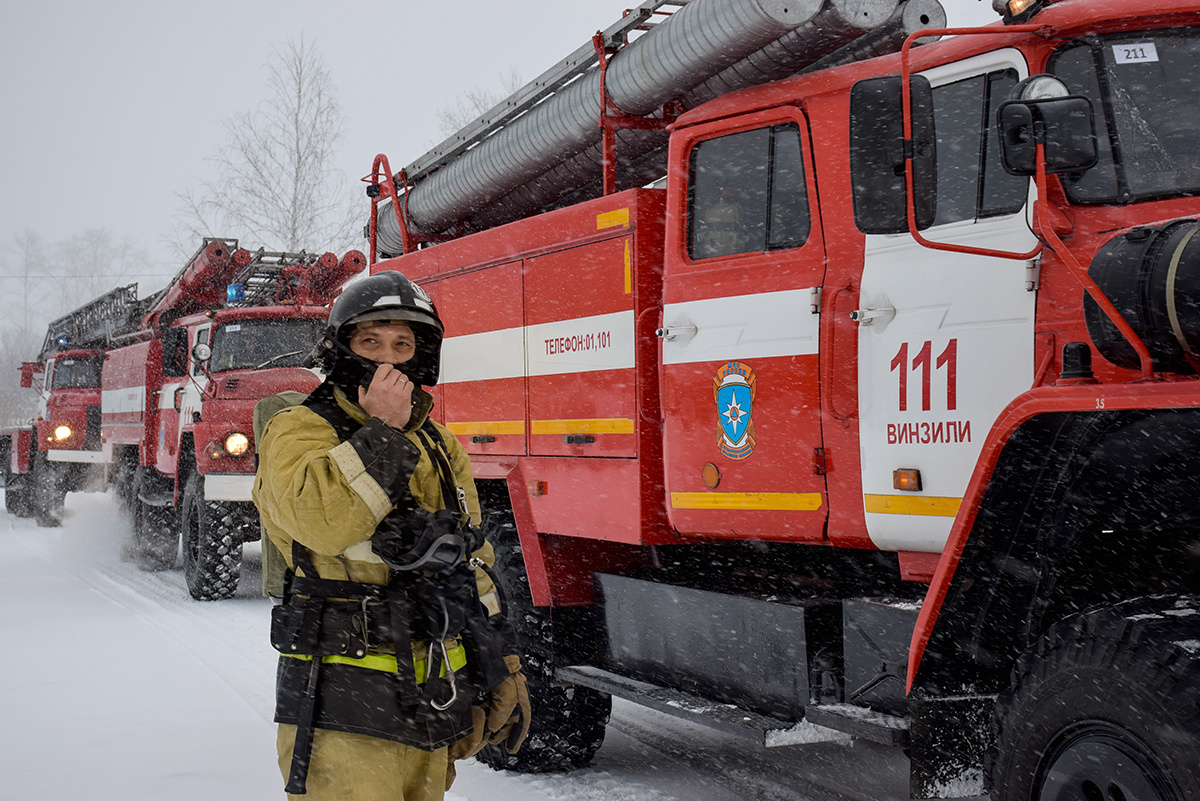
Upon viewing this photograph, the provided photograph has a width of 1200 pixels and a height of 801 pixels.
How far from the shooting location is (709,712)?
4094mm

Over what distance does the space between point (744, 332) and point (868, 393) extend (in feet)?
1.92

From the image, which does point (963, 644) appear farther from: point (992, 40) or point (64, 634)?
point (64, 634)

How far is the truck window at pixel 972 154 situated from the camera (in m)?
3.34

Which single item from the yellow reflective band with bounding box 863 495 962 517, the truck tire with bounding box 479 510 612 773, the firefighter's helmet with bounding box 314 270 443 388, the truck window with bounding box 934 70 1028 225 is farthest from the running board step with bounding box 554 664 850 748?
the firefighter's helmet with bounding box 314 270 443 388

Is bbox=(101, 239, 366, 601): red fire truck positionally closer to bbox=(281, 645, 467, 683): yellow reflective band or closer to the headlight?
the headlight

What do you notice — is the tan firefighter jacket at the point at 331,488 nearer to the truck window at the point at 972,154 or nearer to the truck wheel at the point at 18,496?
the truck window at the point at 972,154

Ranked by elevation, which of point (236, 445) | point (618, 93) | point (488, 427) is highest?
point (618, 93)

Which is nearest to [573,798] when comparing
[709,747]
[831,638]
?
[709,747]

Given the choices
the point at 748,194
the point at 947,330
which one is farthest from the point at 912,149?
the point at 748,194

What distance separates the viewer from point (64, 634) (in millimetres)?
8820

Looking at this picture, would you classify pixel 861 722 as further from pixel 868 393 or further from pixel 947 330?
pixel 947 330

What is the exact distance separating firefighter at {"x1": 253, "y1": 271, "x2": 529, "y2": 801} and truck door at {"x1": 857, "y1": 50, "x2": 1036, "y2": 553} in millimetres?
1395

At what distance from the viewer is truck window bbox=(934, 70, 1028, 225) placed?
11.0ft

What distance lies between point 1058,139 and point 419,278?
411 cm
